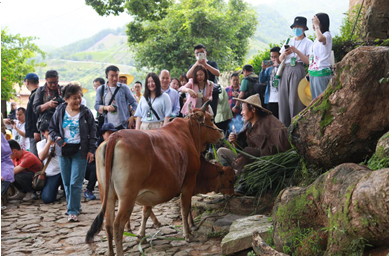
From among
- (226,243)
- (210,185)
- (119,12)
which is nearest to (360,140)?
(226,243)

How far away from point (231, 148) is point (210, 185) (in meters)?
0.83

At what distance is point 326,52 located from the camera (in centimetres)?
683

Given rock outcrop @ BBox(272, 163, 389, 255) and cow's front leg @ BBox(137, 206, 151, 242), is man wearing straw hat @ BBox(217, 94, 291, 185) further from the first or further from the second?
rock outcrop @ BBox(272, 163, 389, 255)

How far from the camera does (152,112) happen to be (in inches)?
303

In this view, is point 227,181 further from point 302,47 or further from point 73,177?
point 302,47

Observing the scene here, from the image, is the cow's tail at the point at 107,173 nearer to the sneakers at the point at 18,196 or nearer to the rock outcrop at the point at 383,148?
the rock outcrop at the point at 383,148

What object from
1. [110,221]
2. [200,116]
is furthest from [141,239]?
[200,116]

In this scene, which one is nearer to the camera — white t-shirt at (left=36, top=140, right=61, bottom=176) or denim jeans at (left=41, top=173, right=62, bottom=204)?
denim jeans at (left=41, top=173, right=62, bottom=204)

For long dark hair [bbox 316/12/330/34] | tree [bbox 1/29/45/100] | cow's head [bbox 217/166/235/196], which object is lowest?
cow's head [bbox 217/166/235/196]

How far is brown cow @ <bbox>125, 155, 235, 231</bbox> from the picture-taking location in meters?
6.13

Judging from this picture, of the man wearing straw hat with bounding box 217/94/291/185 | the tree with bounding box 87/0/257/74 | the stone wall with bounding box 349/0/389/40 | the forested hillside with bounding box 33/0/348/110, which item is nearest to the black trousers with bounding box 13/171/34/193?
the man wearing straw hat with bounding box 217/94/291/185

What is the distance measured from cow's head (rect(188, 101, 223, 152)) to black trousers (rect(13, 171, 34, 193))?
14.1 ft

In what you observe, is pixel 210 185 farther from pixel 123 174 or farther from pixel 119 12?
pixel 119 12

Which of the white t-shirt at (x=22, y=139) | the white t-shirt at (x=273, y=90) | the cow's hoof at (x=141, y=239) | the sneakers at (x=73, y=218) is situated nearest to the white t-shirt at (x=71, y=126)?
the sneakers at (x=73, y=218)
